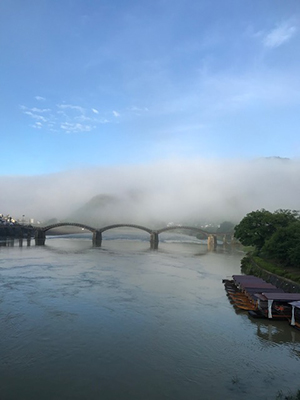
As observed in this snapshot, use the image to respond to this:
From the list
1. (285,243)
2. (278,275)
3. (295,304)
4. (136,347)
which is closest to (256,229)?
(285,243)

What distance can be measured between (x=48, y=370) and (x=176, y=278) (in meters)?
25.8

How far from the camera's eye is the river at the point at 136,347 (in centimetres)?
1228

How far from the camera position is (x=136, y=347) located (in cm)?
1616

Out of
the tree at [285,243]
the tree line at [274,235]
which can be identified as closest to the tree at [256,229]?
the tree line at [274,235]

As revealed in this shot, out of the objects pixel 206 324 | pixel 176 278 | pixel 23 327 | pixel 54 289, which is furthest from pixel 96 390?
pixel 176 278

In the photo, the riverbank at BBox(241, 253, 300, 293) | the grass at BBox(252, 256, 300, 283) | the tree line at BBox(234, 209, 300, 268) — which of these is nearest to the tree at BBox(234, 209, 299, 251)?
the tree line at BBox(234, 209, 300, 268)

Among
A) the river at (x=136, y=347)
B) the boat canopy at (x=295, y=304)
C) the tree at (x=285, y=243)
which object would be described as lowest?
the river at (x=136, y=347)

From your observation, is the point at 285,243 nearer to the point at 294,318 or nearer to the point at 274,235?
the point at 274,235

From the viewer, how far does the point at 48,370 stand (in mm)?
13375

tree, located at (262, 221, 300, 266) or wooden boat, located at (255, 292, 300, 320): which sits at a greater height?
tree, located at (262, 221, 300, 266)

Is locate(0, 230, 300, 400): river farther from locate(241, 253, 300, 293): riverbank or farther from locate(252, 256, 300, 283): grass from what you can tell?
locate(252, 256, 300, 283): grass

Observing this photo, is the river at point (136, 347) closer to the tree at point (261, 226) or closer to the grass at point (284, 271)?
the grass at point (284, 271)

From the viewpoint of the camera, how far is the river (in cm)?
1228

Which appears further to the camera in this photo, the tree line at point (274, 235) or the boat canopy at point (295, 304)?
the tree line at point (274, 235)
